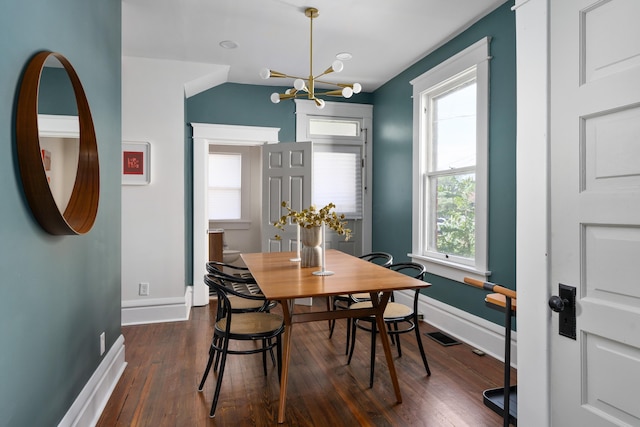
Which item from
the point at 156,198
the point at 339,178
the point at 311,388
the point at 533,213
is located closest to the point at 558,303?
the point at 533,213

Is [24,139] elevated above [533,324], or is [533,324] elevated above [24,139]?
[24,139]

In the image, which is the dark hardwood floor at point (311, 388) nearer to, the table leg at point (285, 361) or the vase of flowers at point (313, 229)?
the table leg at point (285, 361)

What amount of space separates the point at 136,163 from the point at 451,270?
135 inches

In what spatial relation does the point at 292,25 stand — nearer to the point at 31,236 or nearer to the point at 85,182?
the point at 85,182

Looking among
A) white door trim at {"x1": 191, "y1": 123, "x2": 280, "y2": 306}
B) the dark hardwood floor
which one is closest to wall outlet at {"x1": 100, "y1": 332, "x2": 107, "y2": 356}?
the dark hardwood floor

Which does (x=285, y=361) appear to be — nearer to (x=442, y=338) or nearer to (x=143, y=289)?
(x=442, y=338)

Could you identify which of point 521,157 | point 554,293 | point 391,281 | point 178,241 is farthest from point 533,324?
point 178,241

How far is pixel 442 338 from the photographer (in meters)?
3.58

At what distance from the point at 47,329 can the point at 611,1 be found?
7.74 ft

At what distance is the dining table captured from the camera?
217 cm

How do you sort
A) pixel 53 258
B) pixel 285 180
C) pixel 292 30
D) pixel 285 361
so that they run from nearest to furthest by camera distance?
pixel 53 258, pixel 285 361, pixel 292 30, pixel 285 180

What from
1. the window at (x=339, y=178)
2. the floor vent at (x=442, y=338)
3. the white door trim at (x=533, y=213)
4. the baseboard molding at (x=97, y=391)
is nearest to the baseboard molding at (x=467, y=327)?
the floor vent at (x=442, y=338)

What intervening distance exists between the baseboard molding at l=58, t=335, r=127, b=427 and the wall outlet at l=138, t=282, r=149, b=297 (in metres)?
1.24

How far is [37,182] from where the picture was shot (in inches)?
54.2
